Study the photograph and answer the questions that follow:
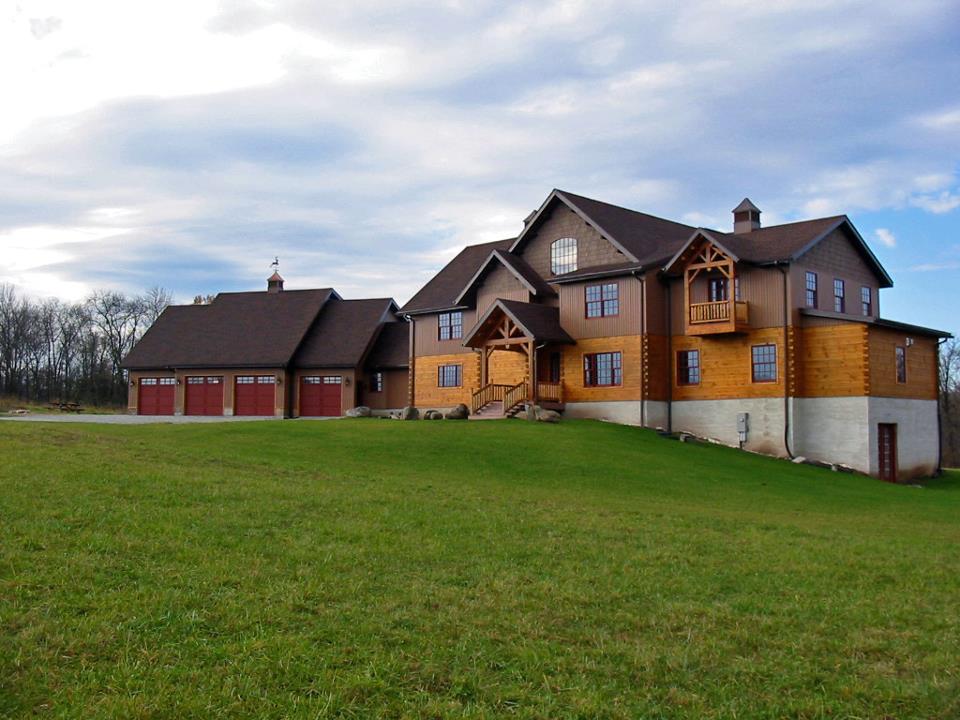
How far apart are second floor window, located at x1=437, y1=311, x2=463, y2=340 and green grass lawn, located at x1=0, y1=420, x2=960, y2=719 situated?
25.4m

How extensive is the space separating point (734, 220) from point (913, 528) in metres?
24.4

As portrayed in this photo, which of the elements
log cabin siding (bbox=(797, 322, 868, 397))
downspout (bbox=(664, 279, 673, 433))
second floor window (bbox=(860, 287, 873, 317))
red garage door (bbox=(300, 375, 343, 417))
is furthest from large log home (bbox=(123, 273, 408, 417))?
second floor window (bbox=(860, 287, 873, 317))

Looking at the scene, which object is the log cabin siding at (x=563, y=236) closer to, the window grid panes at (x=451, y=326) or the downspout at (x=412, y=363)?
the window grid panes at (x=451, y=326)

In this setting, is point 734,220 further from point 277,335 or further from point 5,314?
point 5,314

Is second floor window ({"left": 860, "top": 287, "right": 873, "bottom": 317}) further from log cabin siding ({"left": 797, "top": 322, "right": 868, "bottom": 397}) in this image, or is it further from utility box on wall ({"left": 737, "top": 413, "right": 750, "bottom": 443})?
utility box on wall ({"left": 737, "top": 413, "right": 750, "bottom": 443})

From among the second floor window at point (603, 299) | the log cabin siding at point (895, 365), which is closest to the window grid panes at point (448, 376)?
the second floor window at point (603, 299)

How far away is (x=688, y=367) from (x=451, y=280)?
46.7 ft

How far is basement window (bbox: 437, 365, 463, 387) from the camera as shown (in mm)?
43531

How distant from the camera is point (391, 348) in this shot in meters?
50.6

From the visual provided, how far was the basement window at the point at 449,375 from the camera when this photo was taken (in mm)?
43531

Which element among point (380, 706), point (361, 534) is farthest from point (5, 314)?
point (380, 706)

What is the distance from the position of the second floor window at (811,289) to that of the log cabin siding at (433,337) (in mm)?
14988

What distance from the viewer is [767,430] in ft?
112

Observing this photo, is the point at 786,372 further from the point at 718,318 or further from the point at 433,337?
the point at 433,337
